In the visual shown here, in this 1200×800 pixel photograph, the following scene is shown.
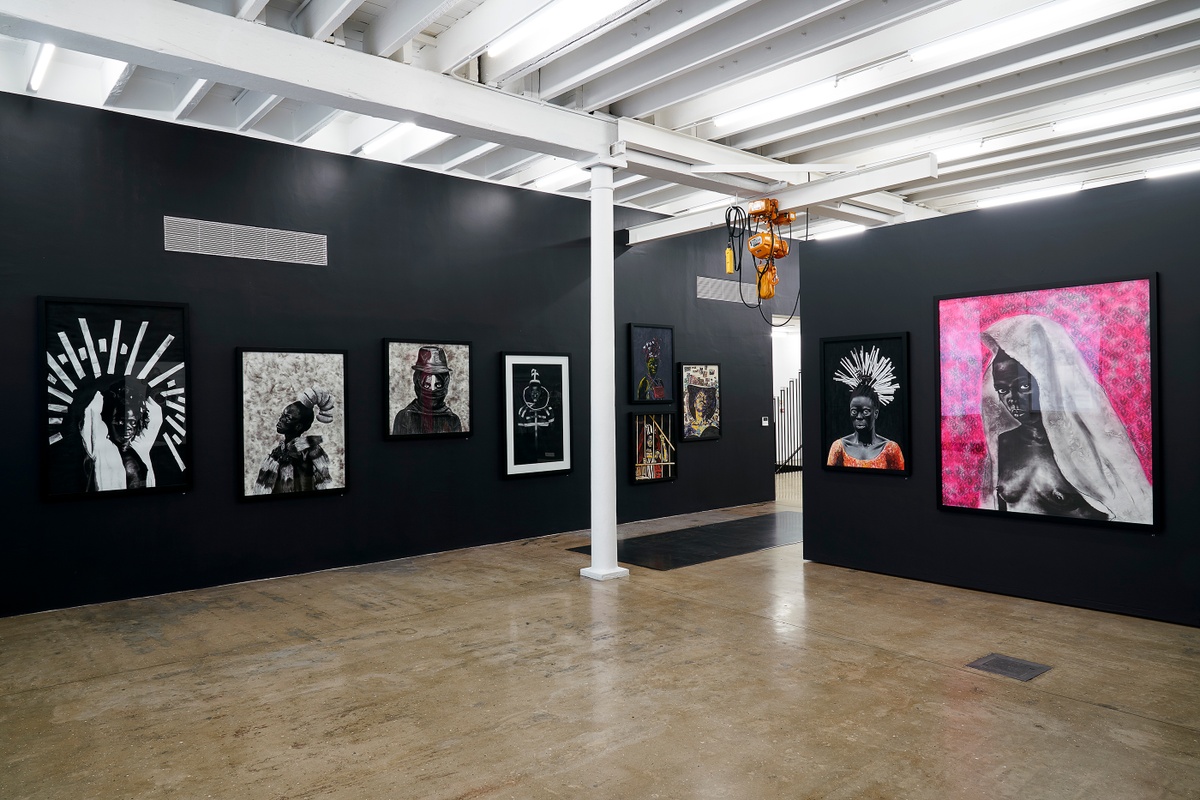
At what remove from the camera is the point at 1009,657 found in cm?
464

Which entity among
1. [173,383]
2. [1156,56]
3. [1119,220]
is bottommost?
[173,383]

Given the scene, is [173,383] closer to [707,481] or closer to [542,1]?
[542,1]

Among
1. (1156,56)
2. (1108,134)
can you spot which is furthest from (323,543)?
(1108,134)

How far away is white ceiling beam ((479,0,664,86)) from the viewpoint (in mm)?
4980

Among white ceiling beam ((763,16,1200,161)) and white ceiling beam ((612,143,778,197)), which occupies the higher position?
white ceiling beam ((763,16,1200,161))

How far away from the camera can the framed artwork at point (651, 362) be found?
32.1 ft

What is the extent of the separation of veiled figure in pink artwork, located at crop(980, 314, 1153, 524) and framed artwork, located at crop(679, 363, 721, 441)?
460cm

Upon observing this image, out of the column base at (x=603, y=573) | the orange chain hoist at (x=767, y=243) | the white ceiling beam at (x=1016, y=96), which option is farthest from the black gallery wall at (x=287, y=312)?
the white ceiling beam at (x=1016, y=96)

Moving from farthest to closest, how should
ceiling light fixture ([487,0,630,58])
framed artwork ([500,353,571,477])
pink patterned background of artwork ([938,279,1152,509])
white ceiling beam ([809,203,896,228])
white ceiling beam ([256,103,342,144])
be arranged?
white ceiling beam ([809,203,896,228])
framed artwork ([500,353,571,477])
white ceiling beam ([256,103,342,144])
pink patterned background of artwork ([938,279,1152,509])
ceiling light fixture ([487,0,630,58])

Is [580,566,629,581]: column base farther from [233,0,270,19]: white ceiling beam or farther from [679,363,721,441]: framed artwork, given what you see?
[233,0,270,19]: white ceiling beam

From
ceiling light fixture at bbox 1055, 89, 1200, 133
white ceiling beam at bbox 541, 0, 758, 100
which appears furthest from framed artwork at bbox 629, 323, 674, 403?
ceiling light fixture at bbox 1055, 89, 1200, 133

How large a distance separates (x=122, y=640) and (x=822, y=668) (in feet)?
14.4

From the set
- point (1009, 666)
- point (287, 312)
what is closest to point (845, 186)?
point (1009, 666)

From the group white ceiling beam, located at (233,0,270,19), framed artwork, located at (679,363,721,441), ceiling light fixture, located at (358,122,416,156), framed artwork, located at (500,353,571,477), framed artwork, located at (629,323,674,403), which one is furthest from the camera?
framed artwork, located at (679,363,721,441)
